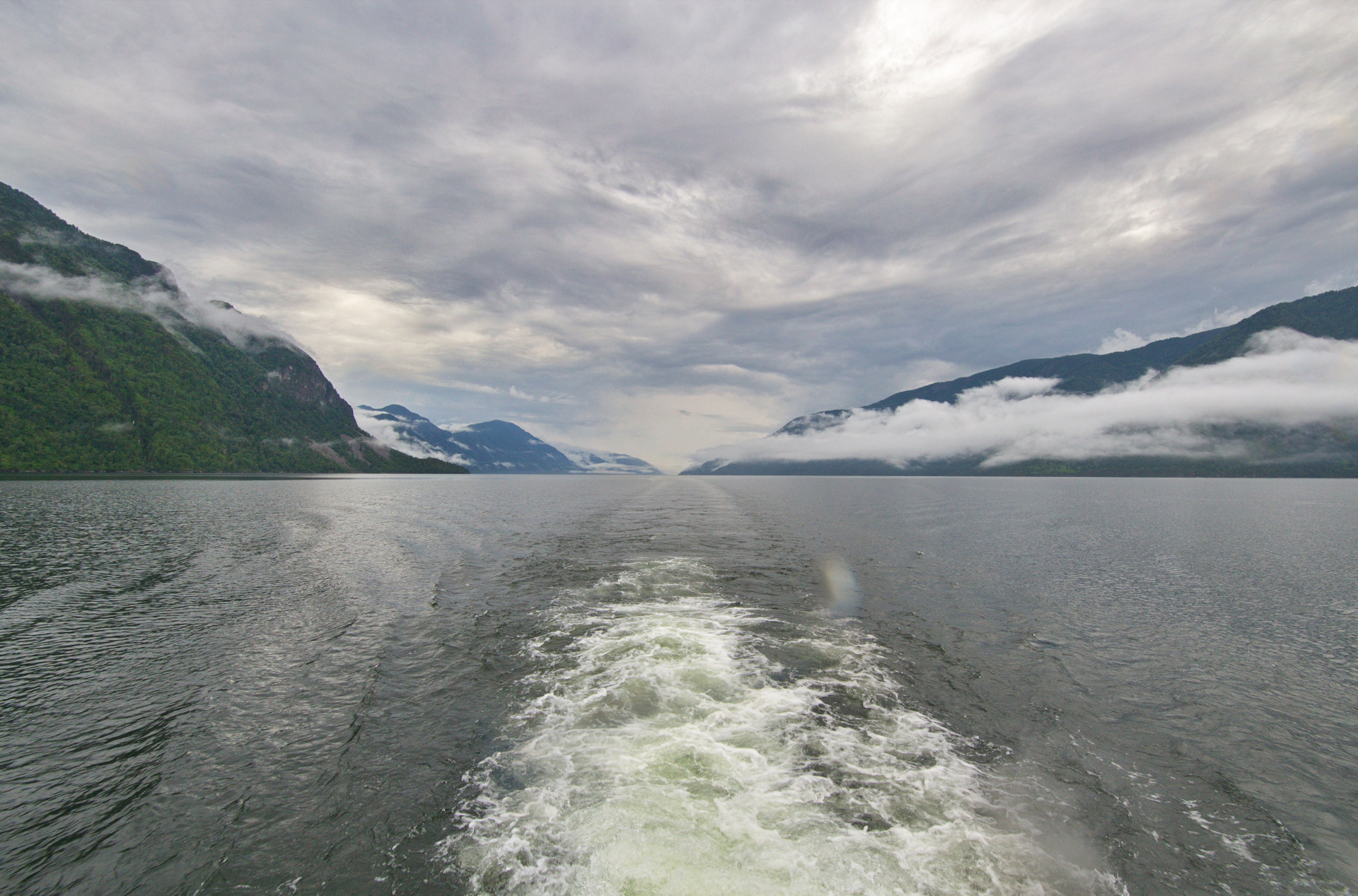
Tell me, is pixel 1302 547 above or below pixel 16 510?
below

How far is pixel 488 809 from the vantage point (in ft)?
36.0

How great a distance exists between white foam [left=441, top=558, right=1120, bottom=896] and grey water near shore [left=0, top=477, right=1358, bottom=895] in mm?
79

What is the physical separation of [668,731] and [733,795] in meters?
3.38

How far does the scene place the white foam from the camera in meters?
9.16

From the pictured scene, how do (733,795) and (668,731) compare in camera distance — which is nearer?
(733,795)

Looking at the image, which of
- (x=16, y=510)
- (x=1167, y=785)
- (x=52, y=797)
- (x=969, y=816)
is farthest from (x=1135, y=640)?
(x=16, y=510)

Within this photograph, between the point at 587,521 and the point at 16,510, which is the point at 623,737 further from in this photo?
the point at 16,510

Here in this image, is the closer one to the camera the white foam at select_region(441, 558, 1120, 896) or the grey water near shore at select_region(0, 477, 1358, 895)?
the white foam at select_region(441, 558, 1120, 896)

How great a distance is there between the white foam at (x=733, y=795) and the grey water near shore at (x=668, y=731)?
0.26 ft

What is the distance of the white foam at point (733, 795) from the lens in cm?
916

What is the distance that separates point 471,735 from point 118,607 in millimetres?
24593

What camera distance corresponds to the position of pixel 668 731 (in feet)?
47.6

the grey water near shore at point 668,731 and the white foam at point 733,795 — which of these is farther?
the grey water near shore at point 668,731

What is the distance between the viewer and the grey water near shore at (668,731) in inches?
379
